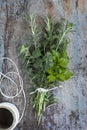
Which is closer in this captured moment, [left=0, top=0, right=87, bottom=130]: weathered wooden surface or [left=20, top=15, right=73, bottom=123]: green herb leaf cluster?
[left=20, top=15, right=73, bottom=123]: green herb leaf cluster

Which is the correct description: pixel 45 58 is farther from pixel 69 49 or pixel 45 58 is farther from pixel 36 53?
pixel 69 49

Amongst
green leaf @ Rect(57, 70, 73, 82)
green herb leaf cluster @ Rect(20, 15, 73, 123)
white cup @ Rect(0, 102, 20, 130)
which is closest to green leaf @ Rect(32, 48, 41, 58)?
green herb leaf cluster @ Rect(20, 15, 73, 123)

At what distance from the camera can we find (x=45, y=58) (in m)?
1.31

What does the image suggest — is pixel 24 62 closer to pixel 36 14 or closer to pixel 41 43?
pixel 41 43

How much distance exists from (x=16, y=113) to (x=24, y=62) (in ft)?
0.72

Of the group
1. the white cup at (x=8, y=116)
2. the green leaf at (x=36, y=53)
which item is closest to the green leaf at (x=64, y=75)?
the green leaf at (x=36, y=53)

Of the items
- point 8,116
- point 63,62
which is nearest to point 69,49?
point 63,62

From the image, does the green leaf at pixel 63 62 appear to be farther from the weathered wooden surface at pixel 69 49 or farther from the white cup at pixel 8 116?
the white cup at pixel 8 116

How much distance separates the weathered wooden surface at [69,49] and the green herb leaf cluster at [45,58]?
0.04m

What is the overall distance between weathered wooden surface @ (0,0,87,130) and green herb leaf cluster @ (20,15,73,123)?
0.14ft

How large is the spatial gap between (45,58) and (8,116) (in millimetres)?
304

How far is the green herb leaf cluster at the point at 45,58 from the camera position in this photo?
4.34ft

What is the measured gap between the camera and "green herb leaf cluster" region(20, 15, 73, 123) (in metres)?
1.32

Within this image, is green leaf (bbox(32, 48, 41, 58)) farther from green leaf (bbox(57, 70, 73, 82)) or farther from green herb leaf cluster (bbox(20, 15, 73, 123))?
green leaf (bbox(57, 70, 73, 82))
